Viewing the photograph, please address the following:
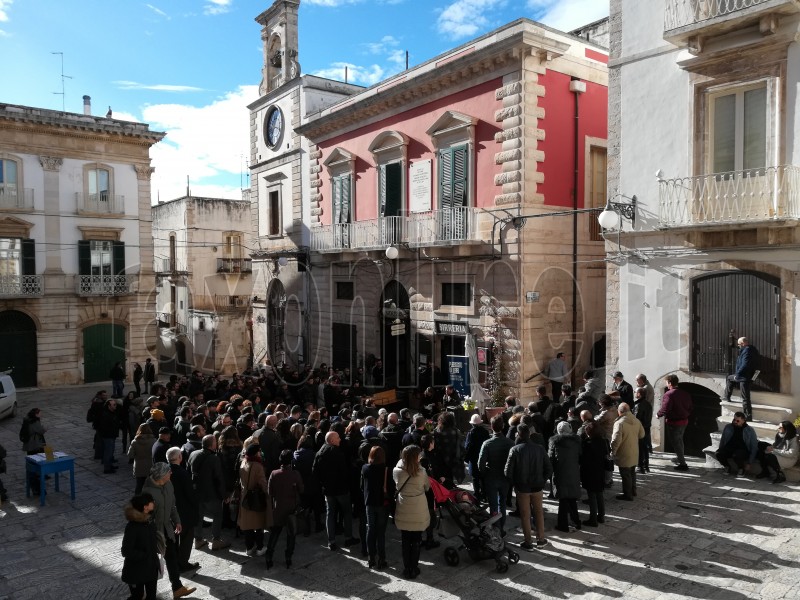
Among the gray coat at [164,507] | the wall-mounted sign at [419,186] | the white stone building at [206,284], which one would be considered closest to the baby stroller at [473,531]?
the gray coat at [164,507]

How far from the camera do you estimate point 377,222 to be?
66.0ft

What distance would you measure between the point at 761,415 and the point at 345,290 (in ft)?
46.4

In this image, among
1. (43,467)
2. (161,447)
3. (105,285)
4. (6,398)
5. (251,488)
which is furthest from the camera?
(105,285)

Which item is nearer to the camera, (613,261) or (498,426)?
(498,426)

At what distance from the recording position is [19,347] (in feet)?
82.4

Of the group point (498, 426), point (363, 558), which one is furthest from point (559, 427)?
point (363, 558)

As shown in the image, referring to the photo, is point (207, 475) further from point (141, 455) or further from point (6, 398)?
point (6, 398)

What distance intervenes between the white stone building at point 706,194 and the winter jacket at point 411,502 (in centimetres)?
711

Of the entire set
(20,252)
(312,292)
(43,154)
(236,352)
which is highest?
(43,154)

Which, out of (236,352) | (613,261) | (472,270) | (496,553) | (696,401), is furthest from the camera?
(236,352)

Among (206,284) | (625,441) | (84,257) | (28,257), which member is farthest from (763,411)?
(206,284)

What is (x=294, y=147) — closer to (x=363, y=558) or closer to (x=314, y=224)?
(x=314, y=224)

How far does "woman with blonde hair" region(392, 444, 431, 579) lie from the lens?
7.59 meters

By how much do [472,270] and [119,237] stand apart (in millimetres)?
17438
